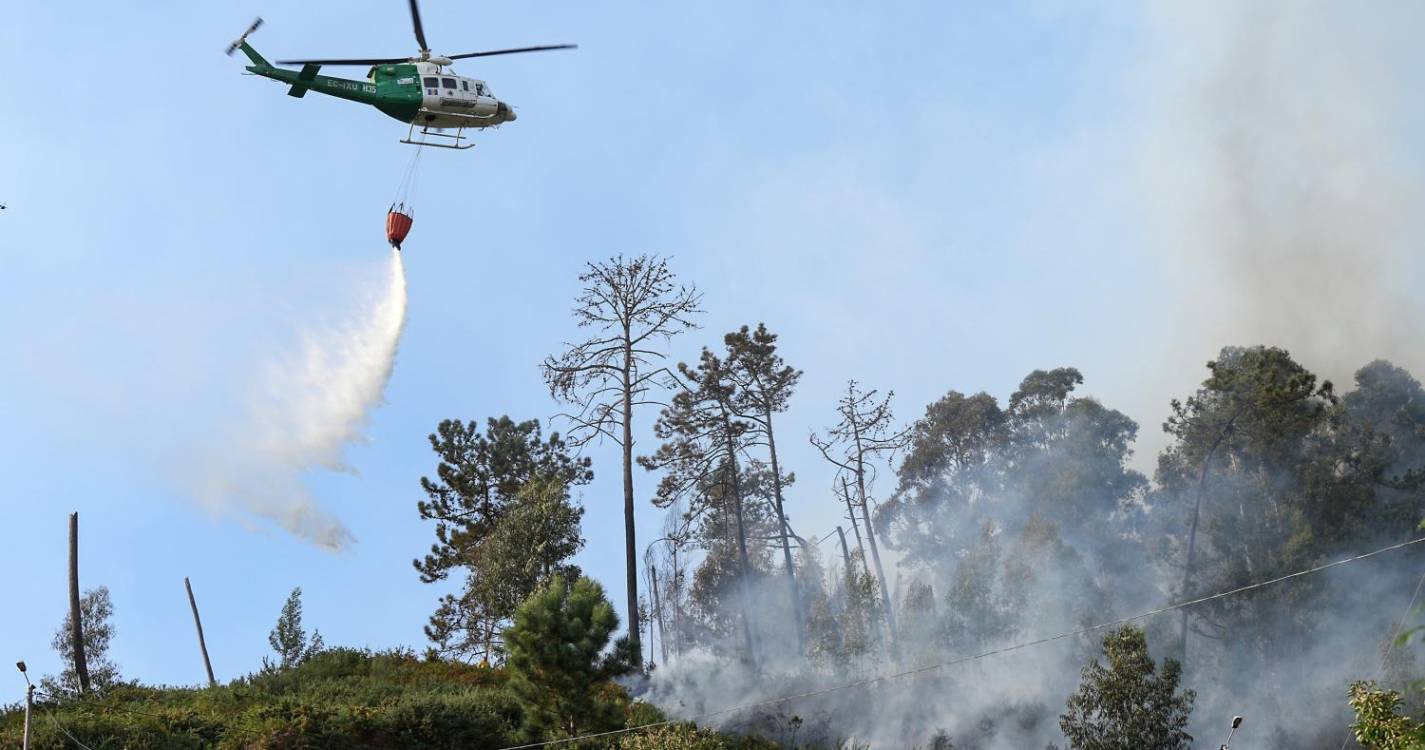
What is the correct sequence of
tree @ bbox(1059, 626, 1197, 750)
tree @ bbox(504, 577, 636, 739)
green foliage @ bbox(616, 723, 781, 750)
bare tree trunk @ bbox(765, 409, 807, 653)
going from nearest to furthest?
1. green foliage @ bbox(616, 723, 781, 750)
2. tree @ bbox(504, 577, 636, 739)
3. tree @ bbox(1059, 626, 1197, 750)
4. bare tree trunk @ bbox(765, 409, 807, 653)

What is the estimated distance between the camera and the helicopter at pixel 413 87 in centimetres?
3906

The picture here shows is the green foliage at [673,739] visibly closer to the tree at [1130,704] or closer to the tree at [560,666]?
the tree at [560,666]

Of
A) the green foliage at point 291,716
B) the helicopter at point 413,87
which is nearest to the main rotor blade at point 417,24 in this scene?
the helicopter at point 413,87

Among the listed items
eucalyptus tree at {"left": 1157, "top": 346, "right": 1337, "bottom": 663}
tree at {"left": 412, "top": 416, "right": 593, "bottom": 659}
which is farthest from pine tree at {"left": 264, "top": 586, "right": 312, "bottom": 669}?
eucalyptus tree at {"left": 1157, "top": 346, "right": 1337, "bottom": 663}

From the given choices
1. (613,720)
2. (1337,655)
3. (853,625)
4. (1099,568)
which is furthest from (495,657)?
(1337,655)

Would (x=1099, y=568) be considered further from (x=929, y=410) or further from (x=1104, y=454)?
(x=929, y=410)

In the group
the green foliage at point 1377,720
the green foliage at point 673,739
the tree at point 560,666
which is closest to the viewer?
the green foliage at point 1377,720

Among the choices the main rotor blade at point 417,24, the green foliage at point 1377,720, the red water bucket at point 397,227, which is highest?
the main rotor blade at point 417,24

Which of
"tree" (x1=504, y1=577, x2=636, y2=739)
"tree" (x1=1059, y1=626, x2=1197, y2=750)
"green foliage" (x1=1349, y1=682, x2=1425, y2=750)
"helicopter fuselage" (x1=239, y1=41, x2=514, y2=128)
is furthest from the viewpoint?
"helicopter fuselage" (x1=239, y1=41, x2=514, y2=128)

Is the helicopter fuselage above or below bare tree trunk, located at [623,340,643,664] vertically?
above

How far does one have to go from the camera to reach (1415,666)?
1823 inches

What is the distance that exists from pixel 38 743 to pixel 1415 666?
43.9 m

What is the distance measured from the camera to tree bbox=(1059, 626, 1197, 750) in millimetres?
34500

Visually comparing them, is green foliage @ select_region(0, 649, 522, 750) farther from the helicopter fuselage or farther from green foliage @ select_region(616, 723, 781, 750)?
the helicopter fuselage
